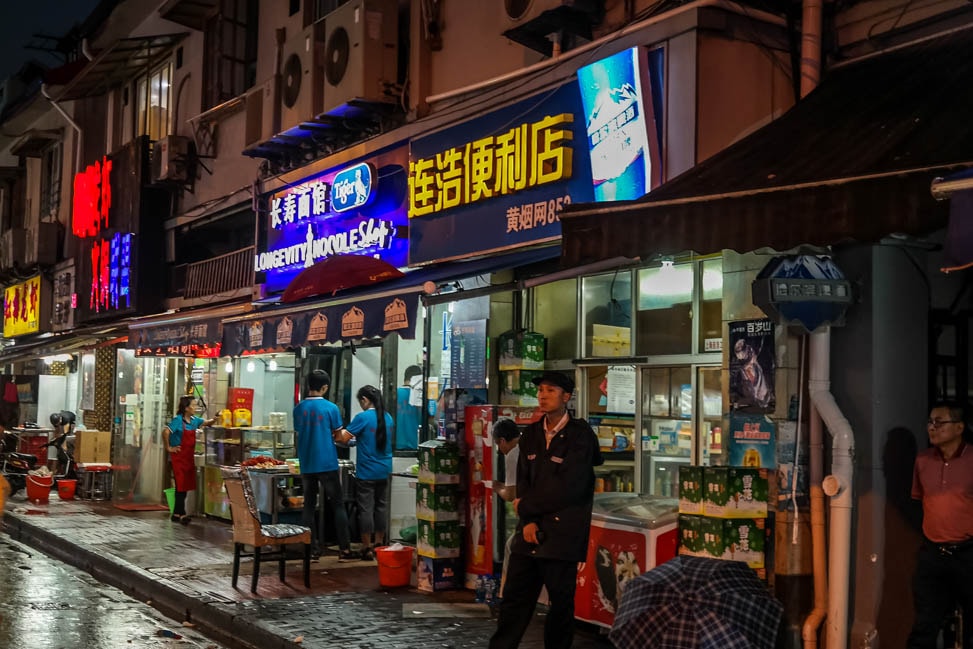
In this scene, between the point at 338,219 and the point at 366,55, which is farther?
the point at 338,219

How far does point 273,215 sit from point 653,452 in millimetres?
8229

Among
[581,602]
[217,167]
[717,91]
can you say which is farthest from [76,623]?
[217,167]

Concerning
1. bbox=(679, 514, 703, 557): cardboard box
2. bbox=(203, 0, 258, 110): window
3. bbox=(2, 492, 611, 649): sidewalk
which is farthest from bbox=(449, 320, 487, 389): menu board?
bbox=(203, 0, 258, 110): window

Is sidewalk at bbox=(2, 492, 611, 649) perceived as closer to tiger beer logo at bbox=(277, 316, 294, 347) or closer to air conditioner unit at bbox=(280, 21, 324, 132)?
tiger beer logo at bbox=(277, 316, 294, 347)

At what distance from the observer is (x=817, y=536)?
23.8 feet

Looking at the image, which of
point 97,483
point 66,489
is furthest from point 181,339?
point 66,489

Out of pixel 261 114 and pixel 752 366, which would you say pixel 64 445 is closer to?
pixel 261 114

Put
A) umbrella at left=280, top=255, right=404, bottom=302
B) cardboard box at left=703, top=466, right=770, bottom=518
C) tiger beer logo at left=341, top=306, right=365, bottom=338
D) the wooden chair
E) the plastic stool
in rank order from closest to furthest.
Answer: cardboard box at left=703, top=466, right=770, bottom=518 < the wooden chair < tiger beer logo at left=341, top=306, right=365, bottom=338 < umbrella at left=280, top=255, right=404, bottom=302 < the plastic stool

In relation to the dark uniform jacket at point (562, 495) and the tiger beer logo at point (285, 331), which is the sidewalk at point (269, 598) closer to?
the dark uniform jacket at point (562, 495)

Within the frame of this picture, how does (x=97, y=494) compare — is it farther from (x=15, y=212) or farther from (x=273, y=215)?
(x=15, y=212)

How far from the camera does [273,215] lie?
53.5 ft

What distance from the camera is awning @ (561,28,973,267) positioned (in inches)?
227

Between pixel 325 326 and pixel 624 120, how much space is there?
4431 millimetres

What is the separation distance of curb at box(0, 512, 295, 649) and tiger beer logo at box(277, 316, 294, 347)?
3.13 metres
